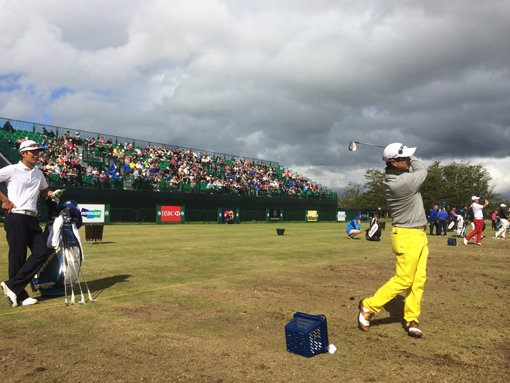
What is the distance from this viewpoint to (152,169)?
4006cm

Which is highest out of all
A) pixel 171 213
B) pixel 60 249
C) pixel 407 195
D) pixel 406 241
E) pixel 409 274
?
pixel 407 195

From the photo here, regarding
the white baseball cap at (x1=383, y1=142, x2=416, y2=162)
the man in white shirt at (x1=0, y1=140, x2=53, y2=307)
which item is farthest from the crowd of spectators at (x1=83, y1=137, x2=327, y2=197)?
the white baseball cap at (x1=383, y1=142, x2=416, y2=162)

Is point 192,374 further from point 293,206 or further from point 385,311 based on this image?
point 293,206

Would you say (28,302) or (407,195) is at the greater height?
(407,195)

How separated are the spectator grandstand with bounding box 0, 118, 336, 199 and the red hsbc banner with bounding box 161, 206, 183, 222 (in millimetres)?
2161

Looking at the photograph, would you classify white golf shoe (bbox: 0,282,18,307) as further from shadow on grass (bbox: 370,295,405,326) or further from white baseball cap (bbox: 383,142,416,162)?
white baseball cap (bbox: 383,142,416,162)

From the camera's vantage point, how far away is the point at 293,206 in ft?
169

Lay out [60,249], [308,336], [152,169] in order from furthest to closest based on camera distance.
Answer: [152,169]
[60,249]
[308,336]

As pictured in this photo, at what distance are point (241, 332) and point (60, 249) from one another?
12.0 ft

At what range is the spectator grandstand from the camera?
33122 millimetres

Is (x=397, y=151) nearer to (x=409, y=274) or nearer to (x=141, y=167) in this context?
(x=409, y=274)

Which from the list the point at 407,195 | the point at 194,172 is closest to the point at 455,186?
the point at 194,172

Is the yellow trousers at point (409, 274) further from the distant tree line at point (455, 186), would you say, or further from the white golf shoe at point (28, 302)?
the distant tree line at point (455, 186)

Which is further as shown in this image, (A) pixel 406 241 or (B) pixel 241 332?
(A) pixel 406 241
